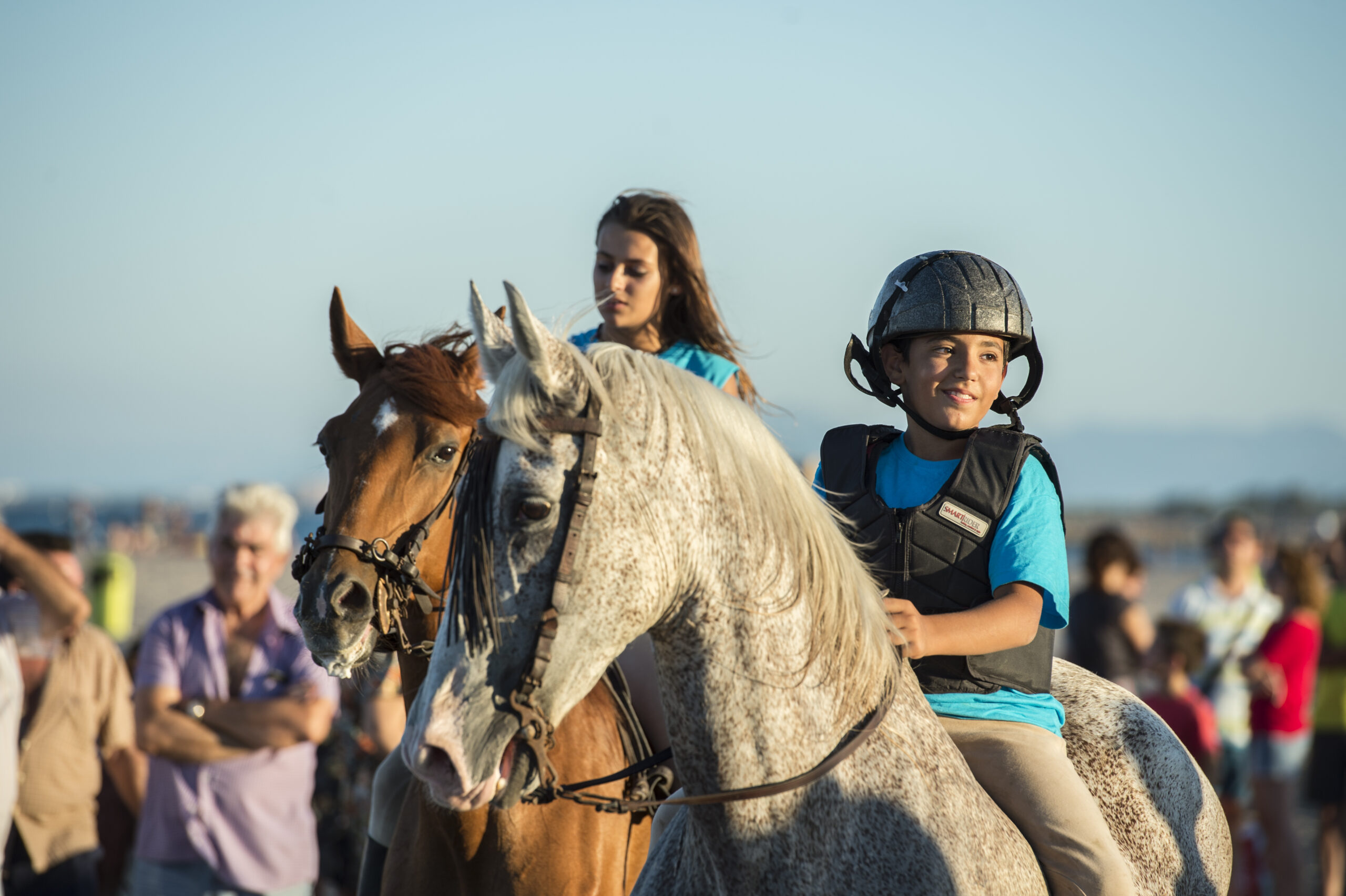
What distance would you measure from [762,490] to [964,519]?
77 cm

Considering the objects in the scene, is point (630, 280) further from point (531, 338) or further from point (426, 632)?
point (531, 338)

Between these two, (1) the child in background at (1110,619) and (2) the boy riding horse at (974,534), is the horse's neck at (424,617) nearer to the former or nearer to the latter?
(2) the boy riding horse at (974,534)

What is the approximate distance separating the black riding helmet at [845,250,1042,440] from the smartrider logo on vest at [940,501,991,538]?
0.98ft

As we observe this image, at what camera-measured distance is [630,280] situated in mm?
4379

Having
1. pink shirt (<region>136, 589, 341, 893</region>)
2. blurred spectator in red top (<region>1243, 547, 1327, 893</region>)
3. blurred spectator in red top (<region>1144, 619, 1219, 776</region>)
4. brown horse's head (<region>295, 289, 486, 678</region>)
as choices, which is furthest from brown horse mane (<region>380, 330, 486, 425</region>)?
blurred spectator in red top (<region>1243, 547, 1327, 893</region>)

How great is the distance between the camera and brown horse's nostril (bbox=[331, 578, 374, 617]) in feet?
10.4

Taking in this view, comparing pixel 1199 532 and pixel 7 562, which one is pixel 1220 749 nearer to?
pixel 7 562

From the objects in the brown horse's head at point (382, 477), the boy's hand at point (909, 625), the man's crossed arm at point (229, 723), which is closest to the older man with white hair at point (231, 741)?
the man's crossed arm at point (229, 723)

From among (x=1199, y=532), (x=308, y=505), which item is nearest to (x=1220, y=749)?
(x=1199, y=532)

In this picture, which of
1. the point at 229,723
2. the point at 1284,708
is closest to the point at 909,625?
the point at 229,723

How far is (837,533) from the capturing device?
7.64 ft

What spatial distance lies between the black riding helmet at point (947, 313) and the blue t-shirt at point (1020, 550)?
0.16m

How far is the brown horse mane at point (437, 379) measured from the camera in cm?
356

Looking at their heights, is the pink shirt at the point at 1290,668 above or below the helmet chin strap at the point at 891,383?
below
